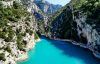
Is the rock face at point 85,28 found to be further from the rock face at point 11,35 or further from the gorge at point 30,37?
the rock face at point 11,35

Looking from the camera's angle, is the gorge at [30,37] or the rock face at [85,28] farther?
the rock face at [85,28]

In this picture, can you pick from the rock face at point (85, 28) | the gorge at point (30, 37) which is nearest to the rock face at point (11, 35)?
the gorge at point (30, 37)

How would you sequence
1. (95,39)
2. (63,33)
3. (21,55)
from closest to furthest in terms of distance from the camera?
(21,55) → (95,39) → (63,33)

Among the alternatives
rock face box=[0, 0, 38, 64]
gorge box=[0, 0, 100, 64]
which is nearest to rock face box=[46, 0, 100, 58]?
gorge box=[0, 0, 100, 64]

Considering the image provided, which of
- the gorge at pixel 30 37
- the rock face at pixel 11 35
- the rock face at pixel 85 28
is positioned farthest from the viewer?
the rock face at pixel 85 28

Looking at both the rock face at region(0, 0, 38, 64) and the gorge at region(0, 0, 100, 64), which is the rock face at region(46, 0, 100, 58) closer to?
the gorge at region(0, 0, 100, 64)

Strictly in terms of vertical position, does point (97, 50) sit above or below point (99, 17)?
below

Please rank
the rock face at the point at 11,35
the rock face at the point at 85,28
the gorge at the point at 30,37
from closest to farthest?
1. the rock face at the point at 11,35
2. the gorge at the point at 30,37
3. the rock face at the point at 85,28

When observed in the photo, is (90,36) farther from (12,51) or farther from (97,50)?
(12,51)

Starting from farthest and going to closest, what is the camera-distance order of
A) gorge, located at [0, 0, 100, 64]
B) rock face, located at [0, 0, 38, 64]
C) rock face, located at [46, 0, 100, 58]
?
rock face, located at [46, 0, 100, 58] < gorge, located at [0, 0, 100, 64] < rock face, located at [0, 0, 38, 64]

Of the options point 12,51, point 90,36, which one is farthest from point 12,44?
point 90,36

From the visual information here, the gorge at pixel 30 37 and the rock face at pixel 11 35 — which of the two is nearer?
the rock face at pixel 11 35
